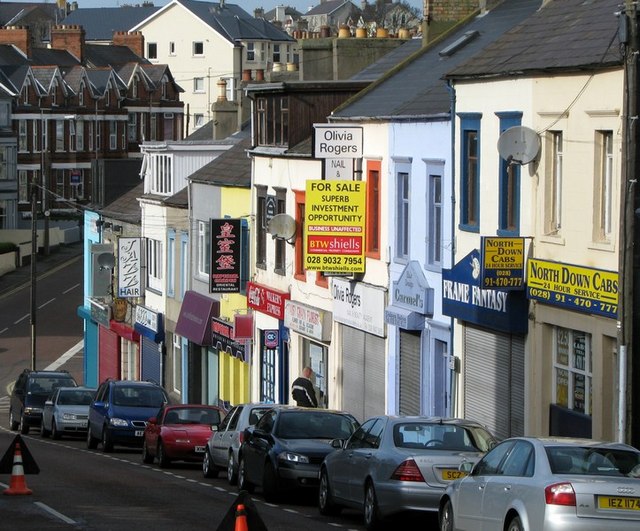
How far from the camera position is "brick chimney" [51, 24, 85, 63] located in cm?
12175

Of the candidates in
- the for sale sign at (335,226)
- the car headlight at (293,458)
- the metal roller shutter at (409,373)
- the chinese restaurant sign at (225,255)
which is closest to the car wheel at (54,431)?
the chinese restaurant sign at (225,255)

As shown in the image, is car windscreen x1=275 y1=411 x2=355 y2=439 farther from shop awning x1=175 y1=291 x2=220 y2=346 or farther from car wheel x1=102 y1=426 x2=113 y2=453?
shop awning x1=175 y1=291 x2=220 y2=346

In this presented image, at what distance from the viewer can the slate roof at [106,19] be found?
485 feet

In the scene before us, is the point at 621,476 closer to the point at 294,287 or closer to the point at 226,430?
the point at 226,430

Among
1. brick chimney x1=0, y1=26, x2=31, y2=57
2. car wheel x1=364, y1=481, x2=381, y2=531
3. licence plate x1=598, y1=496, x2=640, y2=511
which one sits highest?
brick chimney x1=0, y1=26, x2=31, y2=57

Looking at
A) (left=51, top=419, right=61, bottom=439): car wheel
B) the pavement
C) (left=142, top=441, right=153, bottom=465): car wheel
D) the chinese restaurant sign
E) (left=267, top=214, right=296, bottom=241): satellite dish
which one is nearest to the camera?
(left=142, top=441, right=153, bottom=465): car wheel

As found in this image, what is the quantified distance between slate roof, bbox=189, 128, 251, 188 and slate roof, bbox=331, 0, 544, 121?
7.45 m

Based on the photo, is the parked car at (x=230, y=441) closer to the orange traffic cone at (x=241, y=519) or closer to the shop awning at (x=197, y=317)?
the orange traffic cone at (x=241, y=519)

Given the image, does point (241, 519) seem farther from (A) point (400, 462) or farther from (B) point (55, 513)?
(B) point (55, 513)

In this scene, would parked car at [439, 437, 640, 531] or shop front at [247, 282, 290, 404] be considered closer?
parked car at [439, 437, 640, 531]

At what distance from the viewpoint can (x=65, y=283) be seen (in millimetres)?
88688

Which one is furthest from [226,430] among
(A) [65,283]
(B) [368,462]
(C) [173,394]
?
(A) [65,283]

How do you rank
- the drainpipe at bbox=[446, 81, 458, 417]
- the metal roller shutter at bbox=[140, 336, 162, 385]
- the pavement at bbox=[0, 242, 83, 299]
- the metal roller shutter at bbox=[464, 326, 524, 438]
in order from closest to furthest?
the metal roller shutter at bbox=[464, 326, 524, 438], the drainpipe at bbox=[446, 81, 458, 417], the metal roller shutter at bbox=[140, 336, 162, 385], the pavement at bbox=[0, 242, 83, 299]

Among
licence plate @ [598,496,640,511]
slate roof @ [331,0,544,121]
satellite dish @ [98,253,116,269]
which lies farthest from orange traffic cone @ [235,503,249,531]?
satellite dish @ [98,253,116,269]
